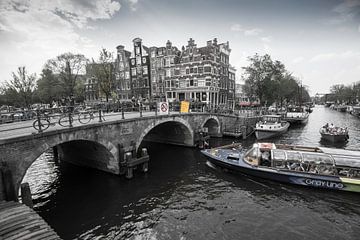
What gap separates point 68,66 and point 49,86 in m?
9.95

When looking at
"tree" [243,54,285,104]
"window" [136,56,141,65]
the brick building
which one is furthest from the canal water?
"window" [136,56,141,65]

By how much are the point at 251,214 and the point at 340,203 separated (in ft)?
19.0

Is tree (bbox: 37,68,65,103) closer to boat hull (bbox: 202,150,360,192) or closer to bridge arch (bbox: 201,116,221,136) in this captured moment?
bridge arch (bbox: 201,116,221,136)

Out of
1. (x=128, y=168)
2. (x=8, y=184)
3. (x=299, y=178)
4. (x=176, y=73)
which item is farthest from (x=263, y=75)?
(x=8, y=184)

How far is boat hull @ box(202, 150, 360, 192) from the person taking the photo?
39.4 feet

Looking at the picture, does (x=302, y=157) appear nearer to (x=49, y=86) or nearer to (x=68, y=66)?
(x=68, y=66)

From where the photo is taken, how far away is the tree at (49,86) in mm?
43822

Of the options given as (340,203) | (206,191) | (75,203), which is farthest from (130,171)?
(340,203)

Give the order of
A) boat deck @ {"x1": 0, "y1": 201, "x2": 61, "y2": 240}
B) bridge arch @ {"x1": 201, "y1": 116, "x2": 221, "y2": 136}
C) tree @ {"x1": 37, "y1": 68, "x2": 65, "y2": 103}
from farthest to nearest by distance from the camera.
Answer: tree @ {"x1": 37, "y1": 68, "x2": 65, "y2": 103} → bridge arch @ {"x1": 201, "y1": 116, "x2": 221, "y2": 136} → boat deck @ {"x1": 0, "y1": 201, "x2": 61, "y2": 240}

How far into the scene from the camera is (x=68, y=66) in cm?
3941

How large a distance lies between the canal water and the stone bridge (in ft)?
4.99

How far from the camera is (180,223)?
9688 millimetres

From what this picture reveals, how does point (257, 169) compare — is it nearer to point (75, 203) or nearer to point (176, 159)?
point (176, 159)

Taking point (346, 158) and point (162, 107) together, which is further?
point (162, 107)
